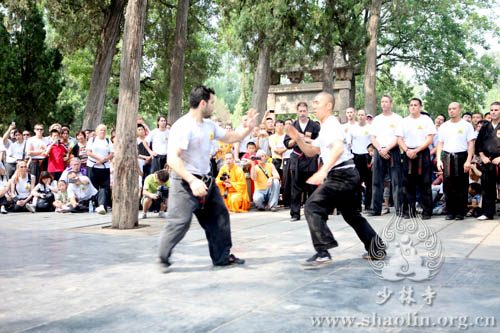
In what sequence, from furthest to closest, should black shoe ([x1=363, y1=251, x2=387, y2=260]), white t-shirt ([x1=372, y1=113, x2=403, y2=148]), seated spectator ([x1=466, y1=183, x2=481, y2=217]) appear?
1. seated spectator ([x1=466, y1=183, x2=481, y2=217])
2. white t-shirt ([x1=372, y1=113, x2=403, y2=148])
3. black shoe ([x1=363, y1=251, x2=387, y2=260])

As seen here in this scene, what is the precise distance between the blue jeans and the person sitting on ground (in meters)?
3.37

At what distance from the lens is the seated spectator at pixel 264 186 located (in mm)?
11844

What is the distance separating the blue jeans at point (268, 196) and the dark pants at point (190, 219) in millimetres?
5960

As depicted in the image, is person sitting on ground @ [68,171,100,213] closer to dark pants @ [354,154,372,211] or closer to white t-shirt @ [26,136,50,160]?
white t-shirt @ [26,136,50,160]

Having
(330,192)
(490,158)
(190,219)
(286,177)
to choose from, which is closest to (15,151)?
(286,177)

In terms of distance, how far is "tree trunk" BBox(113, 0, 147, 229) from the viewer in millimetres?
9039

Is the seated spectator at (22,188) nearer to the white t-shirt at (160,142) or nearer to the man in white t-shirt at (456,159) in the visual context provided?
the white t-shirt at (160,142)

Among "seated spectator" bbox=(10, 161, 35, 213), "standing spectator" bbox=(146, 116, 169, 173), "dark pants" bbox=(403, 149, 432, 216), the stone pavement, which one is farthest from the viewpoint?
"standing spectator" bbox=(146, 116, 169, 173)

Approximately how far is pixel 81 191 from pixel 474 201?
27.0ft

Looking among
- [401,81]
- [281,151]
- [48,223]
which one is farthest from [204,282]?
[401,81]

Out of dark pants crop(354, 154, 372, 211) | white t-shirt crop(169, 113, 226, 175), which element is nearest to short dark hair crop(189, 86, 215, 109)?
white t-shirt crop(169, 113, 226, 175)

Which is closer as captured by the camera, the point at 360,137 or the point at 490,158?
the point at 490,158

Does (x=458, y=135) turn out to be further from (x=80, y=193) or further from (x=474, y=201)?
(x=80, y=193)

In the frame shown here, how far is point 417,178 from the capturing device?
32.6 ft
